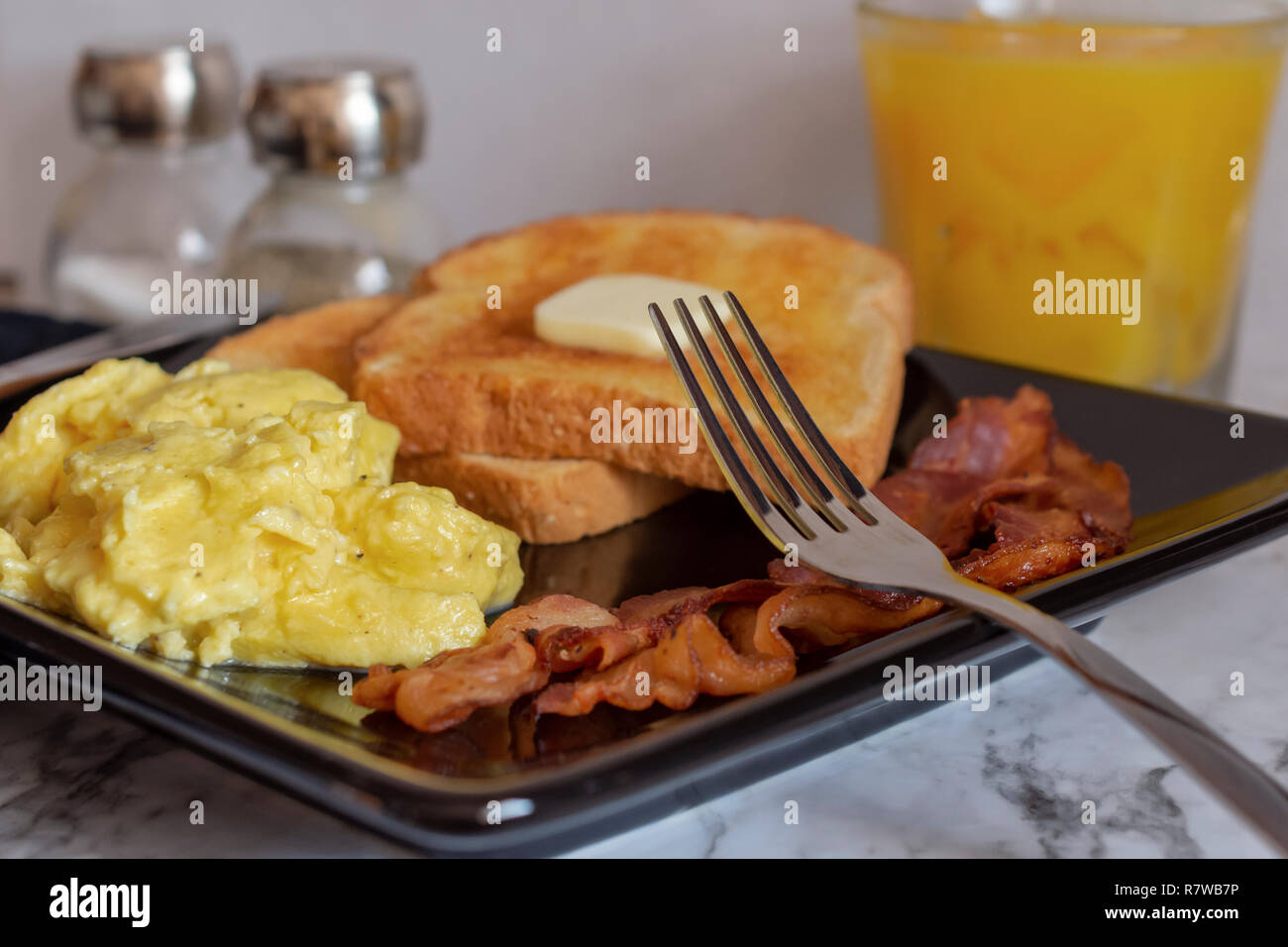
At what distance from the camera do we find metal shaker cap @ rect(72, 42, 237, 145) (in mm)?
3002

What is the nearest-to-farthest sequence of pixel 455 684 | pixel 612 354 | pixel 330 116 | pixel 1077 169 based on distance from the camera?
pixel 455 684 → pixel 612 354 → pixel 1077 169 → pixel 330 116

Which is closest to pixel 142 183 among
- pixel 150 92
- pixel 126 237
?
pixel 126 237

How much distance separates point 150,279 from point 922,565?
95.1 inches

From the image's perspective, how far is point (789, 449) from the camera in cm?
153

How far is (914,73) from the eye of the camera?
237 cm

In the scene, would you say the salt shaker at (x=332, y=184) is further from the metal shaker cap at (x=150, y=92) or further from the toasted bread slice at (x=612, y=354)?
the toasted bread slice at (x=612, y=354)

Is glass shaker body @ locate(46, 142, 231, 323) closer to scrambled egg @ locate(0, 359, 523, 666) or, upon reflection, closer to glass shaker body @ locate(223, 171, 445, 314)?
glass shaker body @ locate(223, 171, 445, 314)

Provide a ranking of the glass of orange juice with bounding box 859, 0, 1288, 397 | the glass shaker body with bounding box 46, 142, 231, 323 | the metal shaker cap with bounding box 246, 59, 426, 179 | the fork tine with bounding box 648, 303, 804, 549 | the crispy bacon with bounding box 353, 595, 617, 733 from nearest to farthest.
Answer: the crispy bacon with bounding box 353, 595, 617, 733 < the fork tine with bounding box 648, 303, 804, 549 < the glass of orange juice with bounding box 859, 0, 1288, 397 < the metal shaker cap with bounding box 246, 59, 426, 179 < the glass shaker body with bounding box 46, 142, 231, 323

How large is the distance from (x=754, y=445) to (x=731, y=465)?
0.05m

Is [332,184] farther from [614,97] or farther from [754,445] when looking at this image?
[754,445]

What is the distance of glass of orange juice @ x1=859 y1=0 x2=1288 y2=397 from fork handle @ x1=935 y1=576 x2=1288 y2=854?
1309 mm

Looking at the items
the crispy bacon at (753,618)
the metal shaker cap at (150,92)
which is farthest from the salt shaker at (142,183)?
the crispy bacon at (753,618)

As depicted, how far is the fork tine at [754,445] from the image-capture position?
143cm

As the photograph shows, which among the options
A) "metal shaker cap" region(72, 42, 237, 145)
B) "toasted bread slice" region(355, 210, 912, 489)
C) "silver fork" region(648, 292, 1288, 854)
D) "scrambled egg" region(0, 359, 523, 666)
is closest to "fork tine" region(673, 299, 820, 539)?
"silver fork" region(648, 292, 1288, 854)
